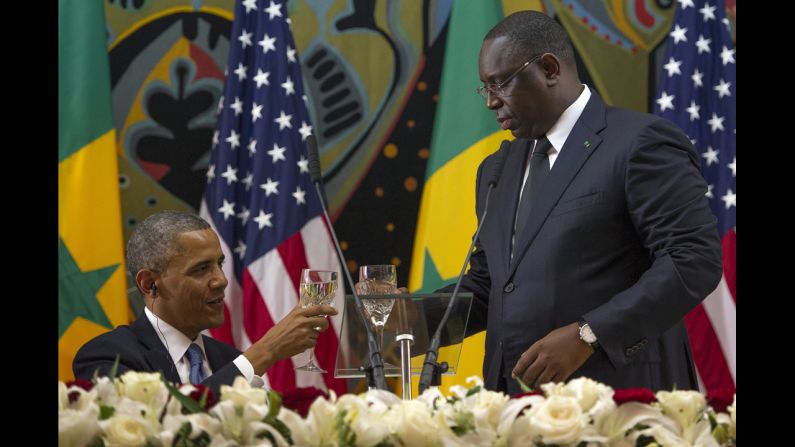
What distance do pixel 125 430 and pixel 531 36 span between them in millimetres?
1964

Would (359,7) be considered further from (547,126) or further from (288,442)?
(288,442)

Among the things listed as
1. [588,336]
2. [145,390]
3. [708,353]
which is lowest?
[708,353]

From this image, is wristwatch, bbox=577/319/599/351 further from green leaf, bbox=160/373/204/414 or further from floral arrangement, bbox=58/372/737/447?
green leaf, bbox=160/373/204/414

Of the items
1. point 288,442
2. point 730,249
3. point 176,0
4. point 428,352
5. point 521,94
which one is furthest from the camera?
point 176,0

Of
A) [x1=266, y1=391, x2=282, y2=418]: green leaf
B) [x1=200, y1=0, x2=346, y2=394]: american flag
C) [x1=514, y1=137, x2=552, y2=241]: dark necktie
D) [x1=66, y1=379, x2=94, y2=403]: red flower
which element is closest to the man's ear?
[x1=514, y1=137, x2=552, y2=241]: dark necktie

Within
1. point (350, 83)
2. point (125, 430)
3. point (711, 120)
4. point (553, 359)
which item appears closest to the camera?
point (125, 430)

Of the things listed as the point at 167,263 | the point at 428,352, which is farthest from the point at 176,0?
the point at 428,352

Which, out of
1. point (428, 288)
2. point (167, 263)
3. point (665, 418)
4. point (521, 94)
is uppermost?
point (521, 94)

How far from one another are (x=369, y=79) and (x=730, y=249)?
189 cm

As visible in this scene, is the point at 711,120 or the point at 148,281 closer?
the point at 148,281

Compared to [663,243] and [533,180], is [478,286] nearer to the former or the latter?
[533,180]

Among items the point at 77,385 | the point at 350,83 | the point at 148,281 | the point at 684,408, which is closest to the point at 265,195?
the point at 350,83

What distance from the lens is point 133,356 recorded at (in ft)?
9.05

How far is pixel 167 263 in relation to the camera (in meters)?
3.11
